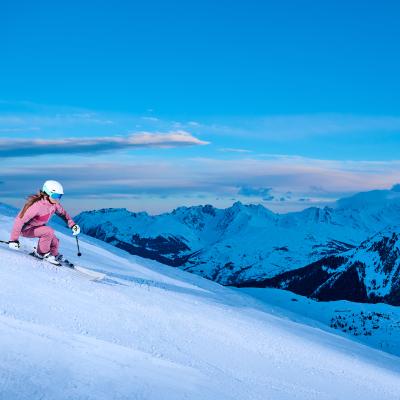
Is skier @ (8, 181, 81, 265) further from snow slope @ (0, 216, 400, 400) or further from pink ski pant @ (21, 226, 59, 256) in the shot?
snow slope @ (0, 216, 400, 400)

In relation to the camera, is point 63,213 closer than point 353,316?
Yes

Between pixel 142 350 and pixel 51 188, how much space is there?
6.19 metres

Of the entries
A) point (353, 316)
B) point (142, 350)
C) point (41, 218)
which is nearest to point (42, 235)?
point (41, 218)

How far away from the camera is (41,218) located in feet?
46.7

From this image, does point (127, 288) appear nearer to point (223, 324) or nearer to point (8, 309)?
point (223, 324)

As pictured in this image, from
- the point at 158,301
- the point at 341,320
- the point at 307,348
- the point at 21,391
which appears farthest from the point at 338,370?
the point at 341,320

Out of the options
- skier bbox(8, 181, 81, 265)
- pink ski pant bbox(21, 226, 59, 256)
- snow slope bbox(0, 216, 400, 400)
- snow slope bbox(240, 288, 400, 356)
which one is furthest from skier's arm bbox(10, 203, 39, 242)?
snow slope bbox(240, 288, 400, 356)

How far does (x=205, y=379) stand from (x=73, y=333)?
2.31 m

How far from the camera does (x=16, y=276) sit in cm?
1160

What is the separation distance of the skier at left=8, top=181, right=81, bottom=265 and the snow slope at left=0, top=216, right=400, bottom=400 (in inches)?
22.6

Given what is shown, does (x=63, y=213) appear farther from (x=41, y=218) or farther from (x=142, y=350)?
(x=142, y=350)

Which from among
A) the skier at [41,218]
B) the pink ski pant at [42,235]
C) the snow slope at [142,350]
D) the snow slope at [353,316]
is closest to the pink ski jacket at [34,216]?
the skier at [41,218]

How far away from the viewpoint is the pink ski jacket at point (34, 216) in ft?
45.8

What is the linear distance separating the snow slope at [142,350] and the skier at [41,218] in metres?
0.57
